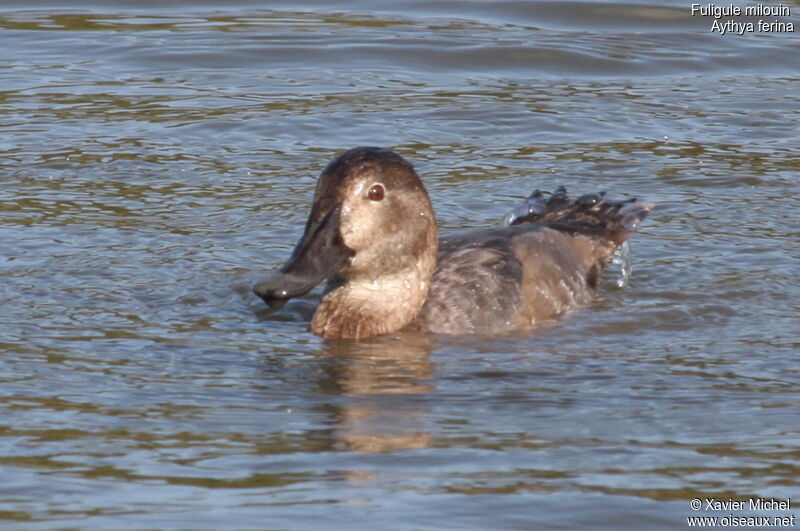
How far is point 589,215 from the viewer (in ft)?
29.6

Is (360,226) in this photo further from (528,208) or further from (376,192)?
(528,208)

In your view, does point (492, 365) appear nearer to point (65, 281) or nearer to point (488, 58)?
point (65, 281)

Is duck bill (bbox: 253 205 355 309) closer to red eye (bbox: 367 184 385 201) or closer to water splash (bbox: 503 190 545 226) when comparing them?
red eye (bbox: 367 184 385 201)

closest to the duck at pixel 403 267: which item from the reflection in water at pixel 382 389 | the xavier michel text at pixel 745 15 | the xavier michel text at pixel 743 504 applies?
the reflection in water at pixel 382 389

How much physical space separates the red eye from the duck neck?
1.41 ft

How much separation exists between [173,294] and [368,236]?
1.19 meters

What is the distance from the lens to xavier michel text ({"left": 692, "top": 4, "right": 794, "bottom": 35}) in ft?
46.3

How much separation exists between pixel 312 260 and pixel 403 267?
543 mm

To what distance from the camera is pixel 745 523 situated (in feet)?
17.6

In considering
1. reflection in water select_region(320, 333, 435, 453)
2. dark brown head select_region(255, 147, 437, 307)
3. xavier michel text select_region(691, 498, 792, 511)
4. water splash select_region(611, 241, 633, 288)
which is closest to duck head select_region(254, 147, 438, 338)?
dark brown head select_region(255, 147, 437, 307)

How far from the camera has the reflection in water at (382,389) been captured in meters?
6.13

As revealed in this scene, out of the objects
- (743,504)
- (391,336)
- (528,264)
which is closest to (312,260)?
(391,336)

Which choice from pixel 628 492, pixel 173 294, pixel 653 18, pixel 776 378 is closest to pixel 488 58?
pixel 653 18

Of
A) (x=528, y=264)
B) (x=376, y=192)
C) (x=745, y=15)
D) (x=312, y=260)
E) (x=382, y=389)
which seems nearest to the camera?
(x=382, y=389)
